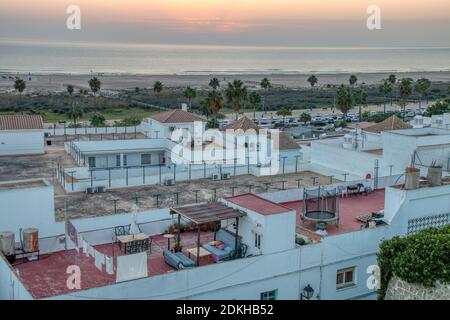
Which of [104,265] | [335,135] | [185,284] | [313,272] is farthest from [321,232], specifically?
[335,135]

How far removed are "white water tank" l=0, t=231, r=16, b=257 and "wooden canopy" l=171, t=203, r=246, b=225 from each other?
19.4 ft

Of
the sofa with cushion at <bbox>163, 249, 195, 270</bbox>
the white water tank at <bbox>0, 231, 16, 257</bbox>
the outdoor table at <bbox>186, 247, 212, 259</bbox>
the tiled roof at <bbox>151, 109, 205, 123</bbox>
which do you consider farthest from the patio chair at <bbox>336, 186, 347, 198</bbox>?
the tiled roof at <bbox>151, 109, 205, 123</bbox>

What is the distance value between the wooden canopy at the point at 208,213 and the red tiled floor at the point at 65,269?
5.28 feet

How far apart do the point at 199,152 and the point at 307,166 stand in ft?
26.1

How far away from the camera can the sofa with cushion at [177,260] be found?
20.0 metres

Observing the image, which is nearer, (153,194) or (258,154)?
(153,194)

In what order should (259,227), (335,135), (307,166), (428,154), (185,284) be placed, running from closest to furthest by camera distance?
1. (185,284)
2. (259,227)
3. (428,154)
4. (307,166)
5. (335,135)

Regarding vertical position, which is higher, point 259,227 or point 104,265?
point 259,227

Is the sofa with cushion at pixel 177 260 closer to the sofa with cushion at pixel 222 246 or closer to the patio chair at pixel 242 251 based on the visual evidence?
the sofa with cushion at pixel 222 246

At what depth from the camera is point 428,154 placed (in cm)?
3114

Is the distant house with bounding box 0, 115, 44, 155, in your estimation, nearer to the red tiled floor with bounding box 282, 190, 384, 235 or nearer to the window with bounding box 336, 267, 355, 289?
the red tiled floor with bounding box 282, 190, 384, 235

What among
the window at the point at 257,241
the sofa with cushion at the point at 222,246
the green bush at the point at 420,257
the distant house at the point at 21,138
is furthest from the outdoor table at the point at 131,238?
the distant house at the point at 21,138

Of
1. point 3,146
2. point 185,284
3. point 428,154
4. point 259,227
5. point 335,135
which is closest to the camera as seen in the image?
point 185,284

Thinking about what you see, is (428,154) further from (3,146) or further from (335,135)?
(335,135)
